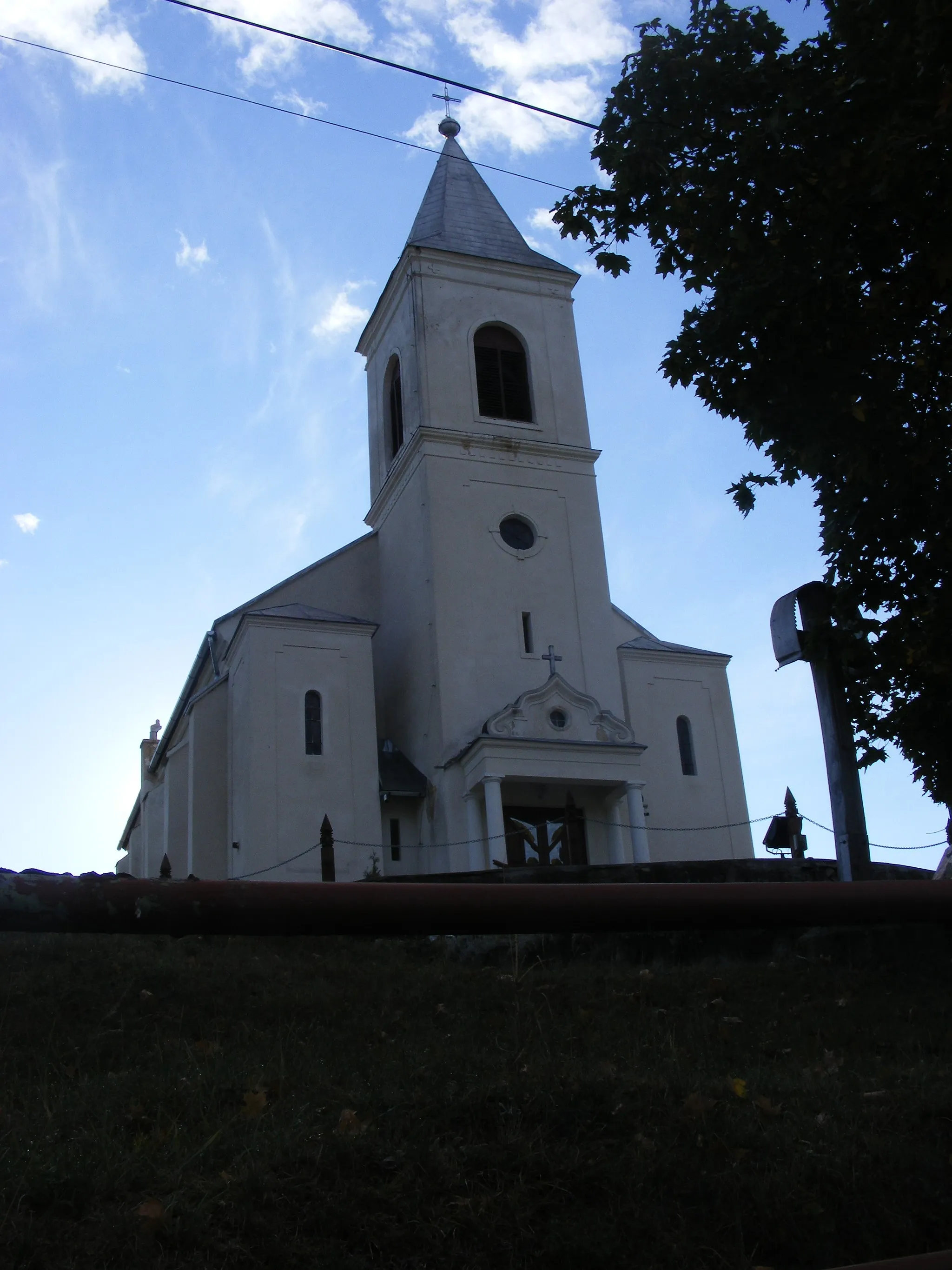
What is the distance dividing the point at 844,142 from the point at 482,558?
19.2 metres

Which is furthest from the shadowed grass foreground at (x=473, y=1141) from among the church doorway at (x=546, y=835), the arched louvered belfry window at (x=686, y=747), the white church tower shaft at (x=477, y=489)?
the arched louvered belfry window at (x=686, y=747)

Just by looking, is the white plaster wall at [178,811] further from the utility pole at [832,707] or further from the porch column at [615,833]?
the utility pole at [832,707]

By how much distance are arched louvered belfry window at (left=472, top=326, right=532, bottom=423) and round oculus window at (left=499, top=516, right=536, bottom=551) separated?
8.97 feet

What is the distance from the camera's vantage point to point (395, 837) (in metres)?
26.1

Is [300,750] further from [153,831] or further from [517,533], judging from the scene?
[153,831]

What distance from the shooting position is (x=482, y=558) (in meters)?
27.9

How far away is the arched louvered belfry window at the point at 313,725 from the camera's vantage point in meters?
25.7

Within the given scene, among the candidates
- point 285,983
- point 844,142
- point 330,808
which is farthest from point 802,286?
point 330,808

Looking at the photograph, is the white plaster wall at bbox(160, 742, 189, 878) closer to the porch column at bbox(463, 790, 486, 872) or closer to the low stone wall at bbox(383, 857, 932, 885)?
the porch column at bbox(463, 790, 486, 872)

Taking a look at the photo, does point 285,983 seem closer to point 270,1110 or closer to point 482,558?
point 270,1110

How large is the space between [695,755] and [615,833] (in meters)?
3.50

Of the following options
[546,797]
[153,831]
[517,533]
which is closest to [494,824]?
[546,797]

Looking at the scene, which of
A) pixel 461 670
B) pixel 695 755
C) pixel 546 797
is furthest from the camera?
pixel 695 755

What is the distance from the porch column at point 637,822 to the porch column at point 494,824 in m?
2.85
